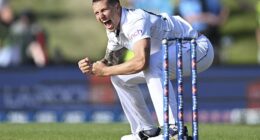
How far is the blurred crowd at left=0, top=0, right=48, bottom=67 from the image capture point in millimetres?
16297

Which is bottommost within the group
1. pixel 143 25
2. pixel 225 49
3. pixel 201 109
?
pixel 201 109

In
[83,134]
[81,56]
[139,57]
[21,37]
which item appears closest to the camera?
[139,57]

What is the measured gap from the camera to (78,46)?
17.0m

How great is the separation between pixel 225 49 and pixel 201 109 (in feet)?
4.88

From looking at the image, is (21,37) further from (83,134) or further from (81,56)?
(83,134)

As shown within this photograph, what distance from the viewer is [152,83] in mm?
7039

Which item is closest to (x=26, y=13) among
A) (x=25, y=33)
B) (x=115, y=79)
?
(x=25, y=33)

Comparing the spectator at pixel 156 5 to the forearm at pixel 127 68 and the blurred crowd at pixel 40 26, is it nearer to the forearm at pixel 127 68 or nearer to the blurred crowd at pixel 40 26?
the blurred crowd at pixel 40 26

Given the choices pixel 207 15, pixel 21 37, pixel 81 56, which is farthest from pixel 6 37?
pixel 207 15

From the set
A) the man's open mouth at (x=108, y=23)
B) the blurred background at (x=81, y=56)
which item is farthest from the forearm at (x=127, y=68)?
the blurred background at (x=81, y=56)

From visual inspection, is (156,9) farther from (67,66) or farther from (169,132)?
(169,132)

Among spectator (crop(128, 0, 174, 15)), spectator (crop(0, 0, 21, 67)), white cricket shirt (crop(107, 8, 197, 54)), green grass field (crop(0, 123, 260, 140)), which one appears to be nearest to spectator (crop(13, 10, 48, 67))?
spectator (crop(0, 0, 21, 67))

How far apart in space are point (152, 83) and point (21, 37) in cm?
976

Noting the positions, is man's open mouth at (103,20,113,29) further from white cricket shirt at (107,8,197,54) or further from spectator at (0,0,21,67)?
spectator at (0,0,21,67)
